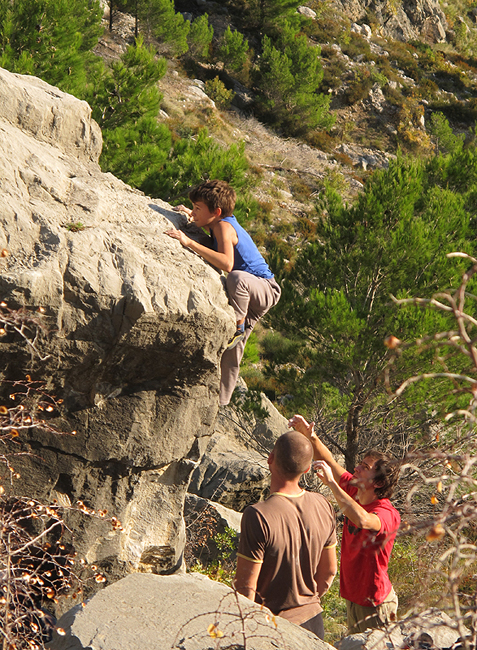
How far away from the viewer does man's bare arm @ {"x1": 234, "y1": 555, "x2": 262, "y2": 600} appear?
8.21 ft

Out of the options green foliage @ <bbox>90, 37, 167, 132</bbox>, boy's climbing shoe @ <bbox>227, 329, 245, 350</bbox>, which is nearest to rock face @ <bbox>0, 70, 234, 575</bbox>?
boy's climbing shoe @ <bbox>227, 329, 245, 350</bbox>

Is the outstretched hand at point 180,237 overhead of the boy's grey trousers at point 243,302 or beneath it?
overhead

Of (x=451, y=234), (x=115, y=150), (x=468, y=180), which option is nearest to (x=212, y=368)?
(x=451, y=234)

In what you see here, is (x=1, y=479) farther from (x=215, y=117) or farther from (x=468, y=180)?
(x=215, y=117)

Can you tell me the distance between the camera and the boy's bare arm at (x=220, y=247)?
134 inches

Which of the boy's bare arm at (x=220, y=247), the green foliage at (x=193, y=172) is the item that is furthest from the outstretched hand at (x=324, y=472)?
the green foliage at (x=193, y=172)

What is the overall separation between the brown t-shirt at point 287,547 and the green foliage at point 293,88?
2064cm

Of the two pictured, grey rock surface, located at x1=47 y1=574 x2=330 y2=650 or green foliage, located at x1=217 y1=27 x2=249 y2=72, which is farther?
green foliage, located at x1=217 y1=27 x2=249 y2=72

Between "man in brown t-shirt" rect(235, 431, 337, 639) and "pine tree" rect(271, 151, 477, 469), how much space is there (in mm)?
3677

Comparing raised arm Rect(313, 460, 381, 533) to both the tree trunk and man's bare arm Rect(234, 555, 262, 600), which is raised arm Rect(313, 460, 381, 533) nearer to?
man's bare arm Rect(234, 555, 262, 600)

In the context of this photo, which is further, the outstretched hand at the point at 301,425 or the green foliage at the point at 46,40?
the green foliage at the point at 46,40

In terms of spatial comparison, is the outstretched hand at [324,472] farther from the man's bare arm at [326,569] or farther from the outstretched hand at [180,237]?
the outstretched hand at [180,237]

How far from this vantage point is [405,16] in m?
31.9

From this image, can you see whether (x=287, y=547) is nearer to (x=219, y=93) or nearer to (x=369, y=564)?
(x=369, y=564)
